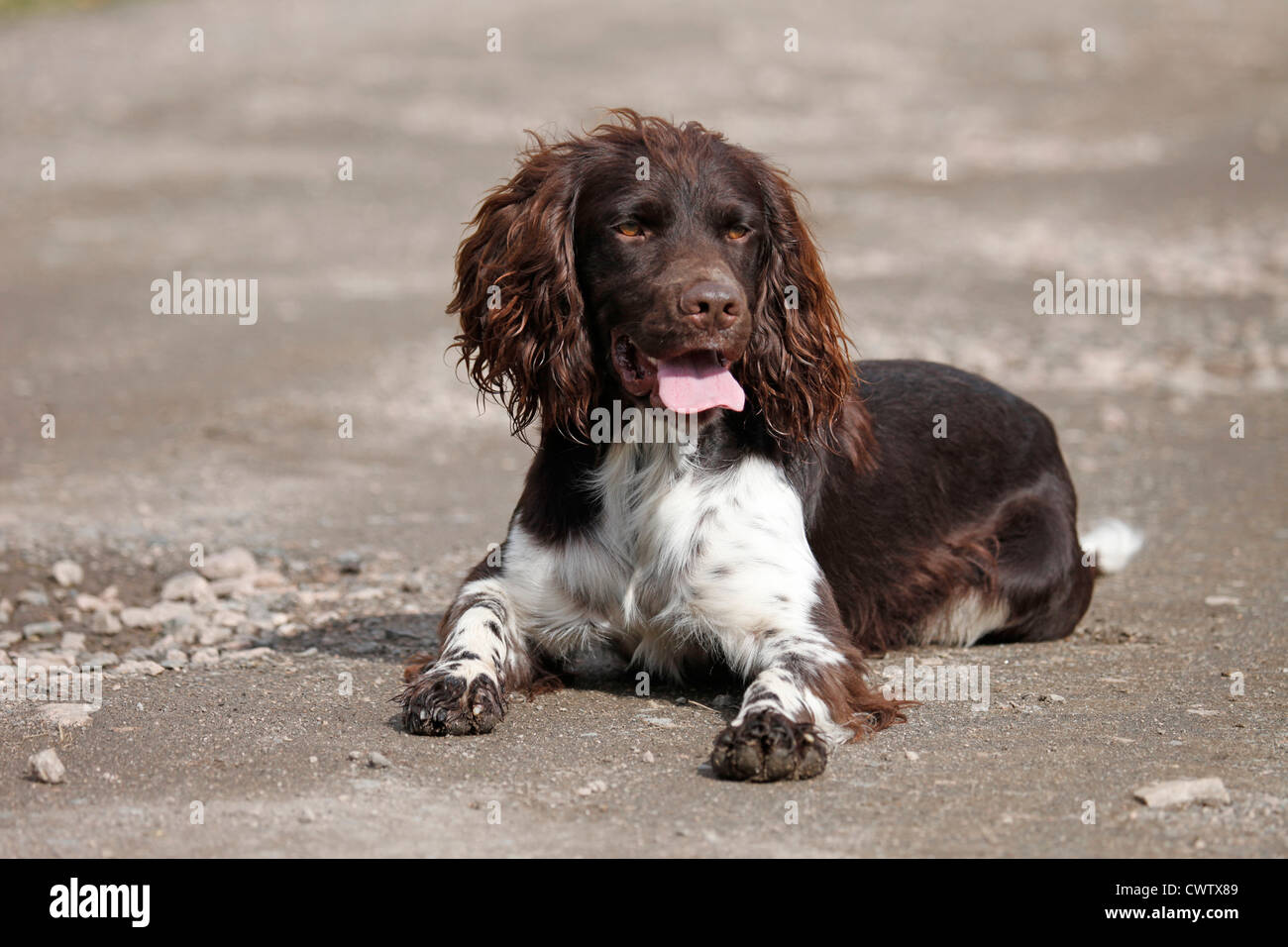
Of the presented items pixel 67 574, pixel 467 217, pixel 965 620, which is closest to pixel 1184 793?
pixel 965 620

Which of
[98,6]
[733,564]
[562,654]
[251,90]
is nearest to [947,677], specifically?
[733,564]

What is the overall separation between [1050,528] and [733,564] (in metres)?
1.56

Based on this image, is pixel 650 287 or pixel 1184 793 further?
pixel 650 287

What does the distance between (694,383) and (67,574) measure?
124 inches

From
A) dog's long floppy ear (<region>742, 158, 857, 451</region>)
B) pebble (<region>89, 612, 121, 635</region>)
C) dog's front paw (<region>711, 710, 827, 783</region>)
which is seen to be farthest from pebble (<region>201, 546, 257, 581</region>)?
dog's front paw (<region>711, 710, 827, 783</region>)

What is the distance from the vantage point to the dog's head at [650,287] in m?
4.50

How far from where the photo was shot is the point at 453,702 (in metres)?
4.45

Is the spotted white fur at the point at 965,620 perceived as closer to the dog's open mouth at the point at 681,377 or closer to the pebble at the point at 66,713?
the dog's open mouth at the point at 681,377

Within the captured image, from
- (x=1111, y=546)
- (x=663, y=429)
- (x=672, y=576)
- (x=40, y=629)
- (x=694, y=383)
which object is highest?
(x=694, y=383)

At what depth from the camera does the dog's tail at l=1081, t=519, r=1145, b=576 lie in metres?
6.75

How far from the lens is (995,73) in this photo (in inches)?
953

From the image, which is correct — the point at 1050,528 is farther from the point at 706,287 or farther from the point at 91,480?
the point at 91,480

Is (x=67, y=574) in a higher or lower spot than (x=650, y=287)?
lower

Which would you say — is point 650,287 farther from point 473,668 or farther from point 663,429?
point 473,668
